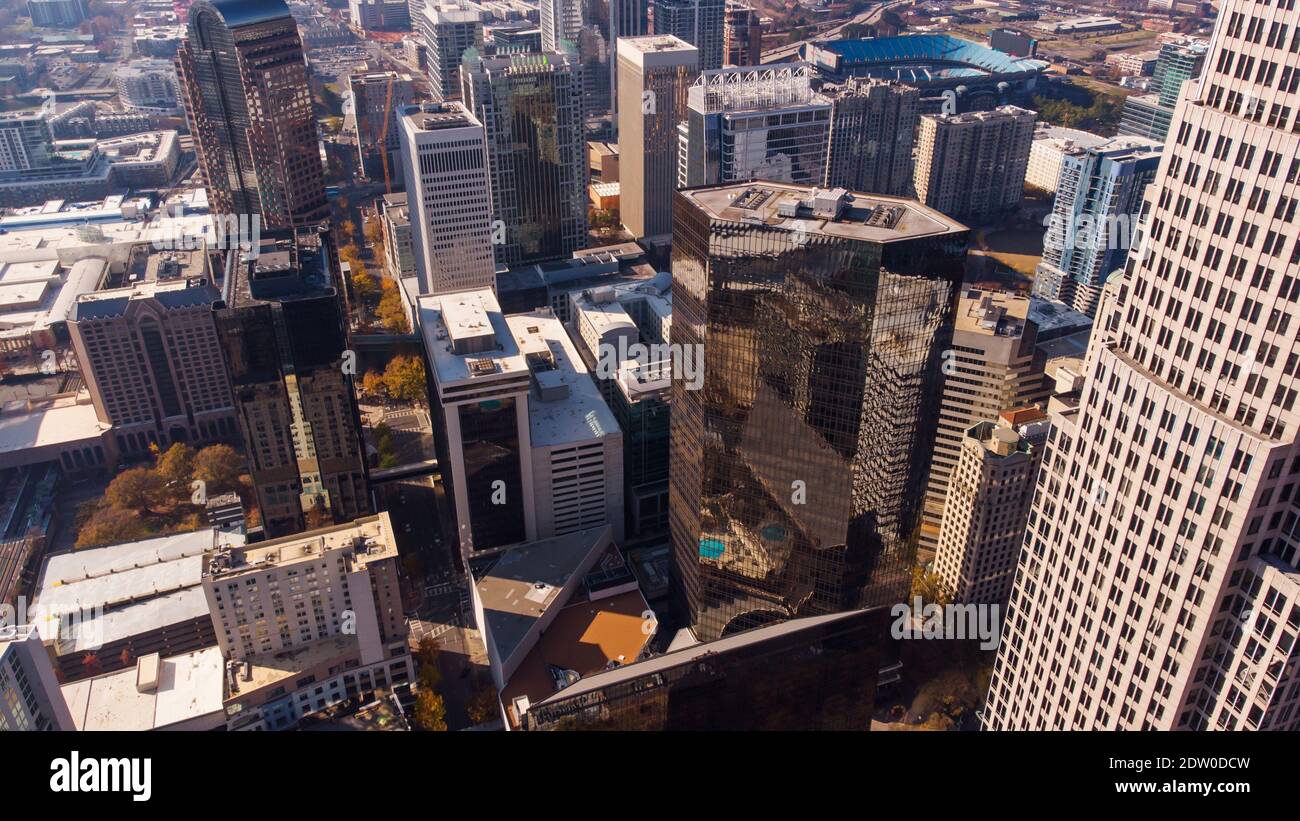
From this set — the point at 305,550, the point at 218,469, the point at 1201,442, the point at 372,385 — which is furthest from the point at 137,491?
the point at 1201,442

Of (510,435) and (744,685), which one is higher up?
(744,685)

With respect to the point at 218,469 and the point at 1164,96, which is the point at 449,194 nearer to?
the point at 218,469

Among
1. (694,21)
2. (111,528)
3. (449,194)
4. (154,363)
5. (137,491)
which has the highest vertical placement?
(694,21)

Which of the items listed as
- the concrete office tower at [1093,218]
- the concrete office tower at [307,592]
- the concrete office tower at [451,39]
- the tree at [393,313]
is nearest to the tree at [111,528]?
the concrete office tower at [307,592]

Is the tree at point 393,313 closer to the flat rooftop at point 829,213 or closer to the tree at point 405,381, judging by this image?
the tree at point 405,381

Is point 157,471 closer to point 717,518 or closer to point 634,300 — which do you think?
point 634,300
